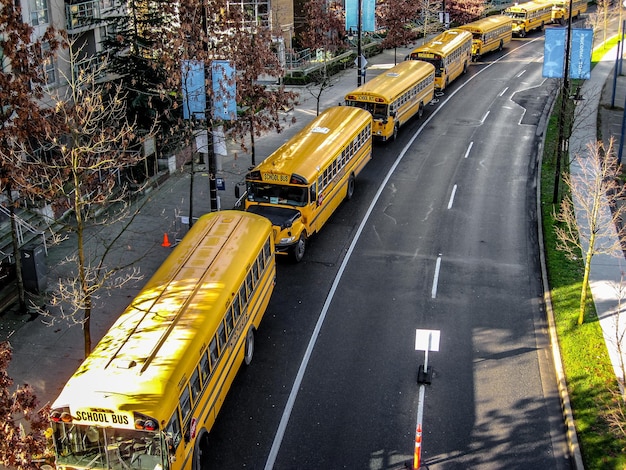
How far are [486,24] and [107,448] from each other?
54.2 metres

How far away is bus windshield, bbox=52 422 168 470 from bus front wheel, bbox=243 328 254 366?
240 inches

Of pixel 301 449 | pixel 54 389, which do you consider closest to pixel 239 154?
pixel 54 389

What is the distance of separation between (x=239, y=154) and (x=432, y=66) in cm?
1442

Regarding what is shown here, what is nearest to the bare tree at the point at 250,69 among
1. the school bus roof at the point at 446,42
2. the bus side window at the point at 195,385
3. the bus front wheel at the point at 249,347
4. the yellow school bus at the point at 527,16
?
the bus front wheel at the point at 249,347

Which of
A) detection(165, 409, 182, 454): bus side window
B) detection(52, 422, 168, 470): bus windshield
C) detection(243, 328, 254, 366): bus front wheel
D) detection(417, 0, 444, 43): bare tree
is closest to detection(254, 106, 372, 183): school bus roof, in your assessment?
detection(243, 328, 254, 366): bus front wheel

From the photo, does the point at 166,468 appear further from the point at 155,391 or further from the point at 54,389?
the point at 54,389

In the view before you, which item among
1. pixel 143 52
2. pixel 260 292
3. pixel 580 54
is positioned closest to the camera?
pixel 260 292

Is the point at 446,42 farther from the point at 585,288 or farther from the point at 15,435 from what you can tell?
the point at 15,435

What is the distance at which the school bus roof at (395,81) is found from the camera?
35312 mm

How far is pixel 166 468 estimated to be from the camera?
41.1 ft

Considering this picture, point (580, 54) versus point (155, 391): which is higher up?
point (580, 54)

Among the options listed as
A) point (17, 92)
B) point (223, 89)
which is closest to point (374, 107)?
point (223, 89)

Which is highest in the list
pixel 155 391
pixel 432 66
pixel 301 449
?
pixel 432 66

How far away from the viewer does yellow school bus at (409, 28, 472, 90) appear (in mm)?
46719
